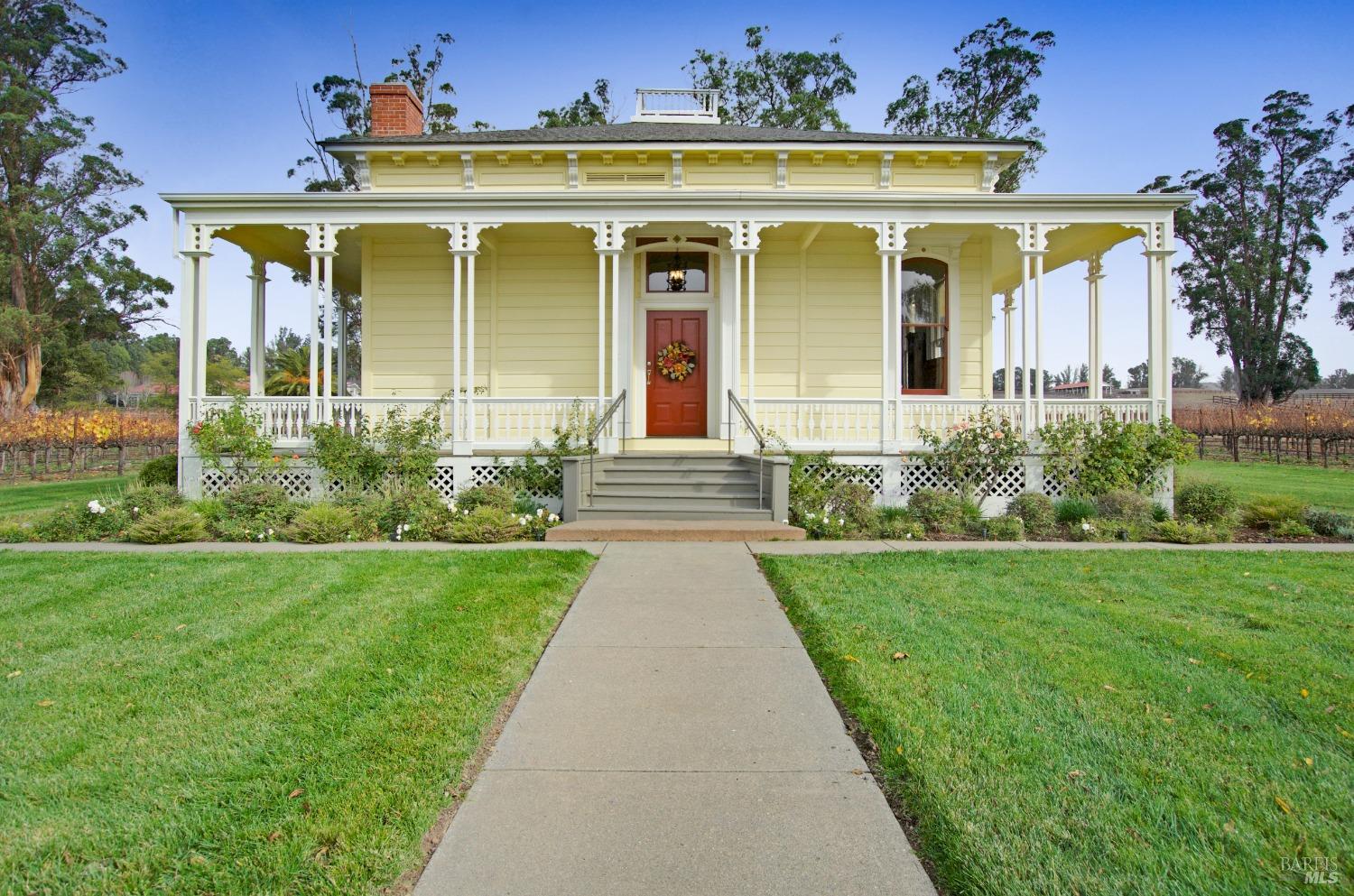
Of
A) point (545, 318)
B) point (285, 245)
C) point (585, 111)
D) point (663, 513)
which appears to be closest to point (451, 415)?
point (545, 318)

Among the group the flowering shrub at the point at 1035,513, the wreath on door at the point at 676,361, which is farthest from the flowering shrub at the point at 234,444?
the flowering shrub at the point at 1035,513

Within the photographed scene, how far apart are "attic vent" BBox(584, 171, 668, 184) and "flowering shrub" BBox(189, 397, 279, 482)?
23.6 ft

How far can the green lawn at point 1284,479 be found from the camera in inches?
480

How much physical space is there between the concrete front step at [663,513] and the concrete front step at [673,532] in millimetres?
449

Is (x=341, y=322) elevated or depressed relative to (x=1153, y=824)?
elevated

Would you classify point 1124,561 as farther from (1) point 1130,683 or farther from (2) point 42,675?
(2) point 42,675

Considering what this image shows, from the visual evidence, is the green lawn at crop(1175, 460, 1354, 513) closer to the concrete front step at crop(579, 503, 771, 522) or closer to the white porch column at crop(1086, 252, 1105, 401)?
the white porch column at crop(1086, 252, 1105, 401)

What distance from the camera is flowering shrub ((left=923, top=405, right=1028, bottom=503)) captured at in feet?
33.5

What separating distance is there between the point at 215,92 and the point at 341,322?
877 centimetres

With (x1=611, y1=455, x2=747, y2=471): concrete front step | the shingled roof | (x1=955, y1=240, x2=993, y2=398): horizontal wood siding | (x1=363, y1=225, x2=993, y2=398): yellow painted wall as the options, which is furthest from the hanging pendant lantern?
(x1=955, y1=240, x2=993, y2=398): horizontal wood siding

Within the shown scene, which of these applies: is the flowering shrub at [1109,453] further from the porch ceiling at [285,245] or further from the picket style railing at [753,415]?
the porch ceiling at [285,245]

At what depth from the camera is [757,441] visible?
10.6m

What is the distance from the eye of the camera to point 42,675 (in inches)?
155

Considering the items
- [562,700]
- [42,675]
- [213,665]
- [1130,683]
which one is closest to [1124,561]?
[1130,683]
